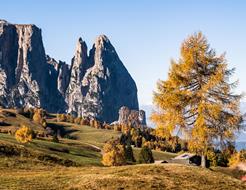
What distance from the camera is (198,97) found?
134 ft

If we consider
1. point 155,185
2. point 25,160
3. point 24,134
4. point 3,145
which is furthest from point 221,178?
point 24,134

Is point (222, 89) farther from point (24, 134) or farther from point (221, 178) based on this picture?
point (24, 134)

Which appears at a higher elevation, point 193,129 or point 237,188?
point 193,129

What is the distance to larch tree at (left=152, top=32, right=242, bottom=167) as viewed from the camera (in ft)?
133

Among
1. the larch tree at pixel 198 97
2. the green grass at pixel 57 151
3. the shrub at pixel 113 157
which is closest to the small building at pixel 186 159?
the shrub at pixel 113 157

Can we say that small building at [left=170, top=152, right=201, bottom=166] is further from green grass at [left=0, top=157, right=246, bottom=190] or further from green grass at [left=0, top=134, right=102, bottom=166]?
green grass at [left=0, top=157, right=246, bottom=190]

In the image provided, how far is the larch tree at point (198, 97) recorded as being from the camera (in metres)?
40.6

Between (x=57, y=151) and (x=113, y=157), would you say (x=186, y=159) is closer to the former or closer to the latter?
(x=113, y=157)

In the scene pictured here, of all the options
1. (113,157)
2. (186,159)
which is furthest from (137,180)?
(186,159)

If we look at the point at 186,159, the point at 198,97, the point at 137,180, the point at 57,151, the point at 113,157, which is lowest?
the point at 137,180

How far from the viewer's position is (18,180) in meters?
31.3

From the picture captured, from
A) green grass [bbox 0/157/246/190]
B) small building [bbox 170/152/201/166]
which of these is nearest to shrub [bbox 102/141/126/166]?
small building [bbox 170/152/201/166]

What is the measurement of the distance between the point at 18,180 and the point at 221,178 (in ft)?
51.1

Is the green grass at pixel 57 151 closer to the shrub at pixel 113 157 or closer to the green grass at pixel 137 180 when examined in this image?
the shrub at pixel 113 157
